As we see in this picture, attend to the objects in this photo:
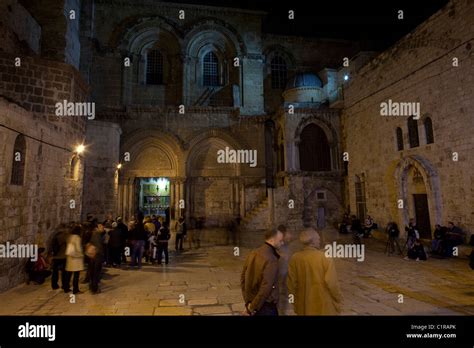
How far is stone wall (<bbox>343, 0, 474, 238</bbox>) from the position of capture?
10.4 metres

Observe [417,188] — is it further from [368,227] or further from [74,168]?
[74,168]

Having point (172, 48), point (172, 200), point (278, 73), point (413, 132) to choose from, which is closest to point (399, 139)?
point (413, 132)

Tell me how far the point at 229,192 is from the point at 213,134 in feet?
13.1

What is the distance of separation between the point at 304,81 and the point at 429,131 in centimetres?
1038

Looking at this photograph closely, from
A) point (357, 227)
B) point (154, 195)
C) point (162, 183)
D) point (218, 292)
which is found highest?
point (162, 183)

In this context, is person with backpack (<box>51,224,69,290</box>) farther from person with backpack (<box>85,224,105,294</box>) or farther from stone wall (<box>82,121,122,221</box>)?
stone wall (<box>82,121,122,221</box>)

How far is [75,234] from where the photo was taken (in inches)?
251

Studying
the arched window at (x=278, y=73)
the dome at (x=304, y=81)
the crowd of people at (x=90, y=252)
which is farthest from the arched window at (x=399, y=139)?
the crowd of people at (x=90, y=252)

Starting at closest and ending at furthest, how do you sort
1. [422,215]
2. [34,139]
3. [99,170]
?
[34,139], [422,215], [99,170]

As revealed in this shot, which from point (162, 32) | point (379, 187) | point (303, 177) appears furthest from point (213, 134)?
point (379, 187)

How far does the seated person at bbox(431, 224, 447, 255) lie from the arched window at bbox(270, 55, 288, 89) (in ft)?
52.0

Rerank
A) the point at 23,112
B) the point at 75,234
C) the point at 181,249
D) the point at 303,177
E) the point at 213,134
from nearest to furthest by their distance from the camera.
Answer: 1. the point at 75,234
2. the point at 23,112
3. the point at 181,249
4. the point at 303,177
5. the point at 213,134

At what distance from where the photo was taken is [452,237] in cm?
1023

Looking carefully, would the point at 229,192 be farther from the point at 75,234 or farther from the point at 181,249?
the point at 75,234
